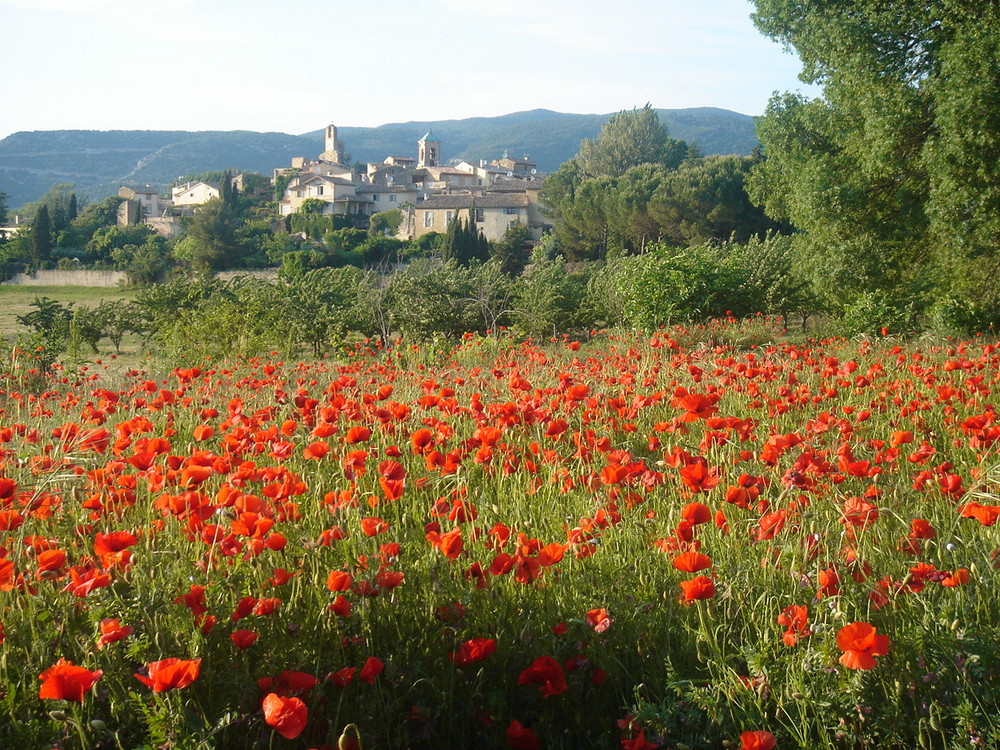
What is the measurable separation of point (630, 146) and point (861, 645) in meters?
74.3

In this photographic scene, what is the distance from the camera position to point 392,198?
88.6m

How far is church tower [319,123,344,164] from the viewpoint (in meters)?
127

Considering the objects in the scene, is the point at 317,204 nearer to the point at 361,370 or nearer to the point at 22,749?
the point at 361,370

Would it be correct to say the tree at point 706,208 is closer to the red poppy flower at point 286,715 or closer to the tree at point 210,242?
the tree at point 210,242

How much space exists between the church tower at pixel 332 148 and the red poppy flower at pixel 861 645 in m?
130

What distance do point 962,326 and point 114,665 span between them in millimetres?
13661

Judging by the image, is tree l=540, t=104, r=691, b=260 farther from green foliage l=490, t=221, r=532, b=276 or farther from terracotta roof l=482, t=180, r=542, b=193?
terracotta roof l=482, t=180, r=542, b=193

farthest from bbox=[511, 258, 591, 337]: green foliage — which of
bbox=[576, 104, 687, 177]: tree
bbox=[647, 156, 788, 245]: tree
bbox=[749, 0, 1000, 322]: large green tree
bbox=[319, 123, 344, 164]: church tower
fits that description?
bbox=[319, 123, 344, 164]: church tower

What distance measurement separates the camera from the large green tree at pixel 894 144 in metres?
11.8

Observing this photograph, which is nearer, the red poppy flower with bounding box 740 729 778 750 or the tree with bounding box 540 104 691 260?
the red poppy flower with bounding box 740 729 778 750

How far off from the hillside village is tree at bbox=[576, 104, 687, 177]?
580cm

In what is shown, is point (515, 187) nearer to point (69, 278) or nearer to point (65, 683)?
point (69, 278)

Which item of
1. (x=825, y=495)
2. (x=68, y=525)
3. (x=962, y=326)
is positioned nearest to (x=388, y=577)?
(x=68, y=525)

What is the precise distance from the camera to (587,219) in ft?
170
